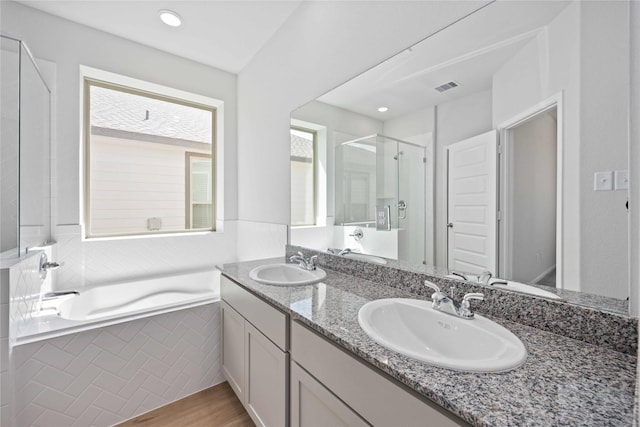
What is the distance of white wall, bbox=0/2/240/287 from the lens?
201cm

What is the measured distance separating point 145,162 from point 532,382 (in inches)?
126

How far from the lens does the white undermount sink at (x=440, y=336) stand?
68cm

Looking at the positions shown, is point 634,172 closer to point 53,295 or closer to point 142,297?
point 53,295

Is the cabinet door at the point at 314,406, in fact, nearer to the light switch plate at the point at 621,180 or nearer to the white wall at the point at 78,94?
the light switch plate at the point at 621,180

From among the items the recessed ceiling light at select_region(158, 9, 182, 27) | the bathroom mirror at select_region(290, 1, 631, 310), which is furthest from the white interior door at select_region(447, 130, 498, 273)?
the recessed ceiling light at select_region(158, 9, 182, 27)

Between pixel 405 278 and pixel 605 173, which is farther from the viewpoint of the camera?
pixel 405 278

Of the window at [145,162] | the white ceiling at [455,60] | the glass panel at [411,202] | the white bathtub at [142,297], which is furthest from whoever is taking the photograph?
the window at [145,162]

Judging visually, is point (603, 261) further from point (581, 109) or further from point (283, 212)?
point (283, 212)

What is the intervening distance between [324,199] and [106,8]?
212 centimetres

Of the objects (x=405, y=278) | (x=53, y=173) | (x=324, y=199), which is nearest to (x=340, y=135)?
(x=324, y=199)

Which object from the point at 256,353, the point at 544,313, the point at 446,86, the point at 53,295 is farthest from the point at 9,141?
the point at 544,313

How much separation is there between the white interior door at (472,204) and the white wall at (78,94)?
7.95 ft

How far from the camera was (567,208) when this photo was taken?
842 millimetres

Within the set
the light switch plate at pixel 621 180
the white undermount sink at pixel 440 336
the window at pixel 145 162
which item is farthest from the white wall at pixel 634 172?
the window at pixel 145 162
